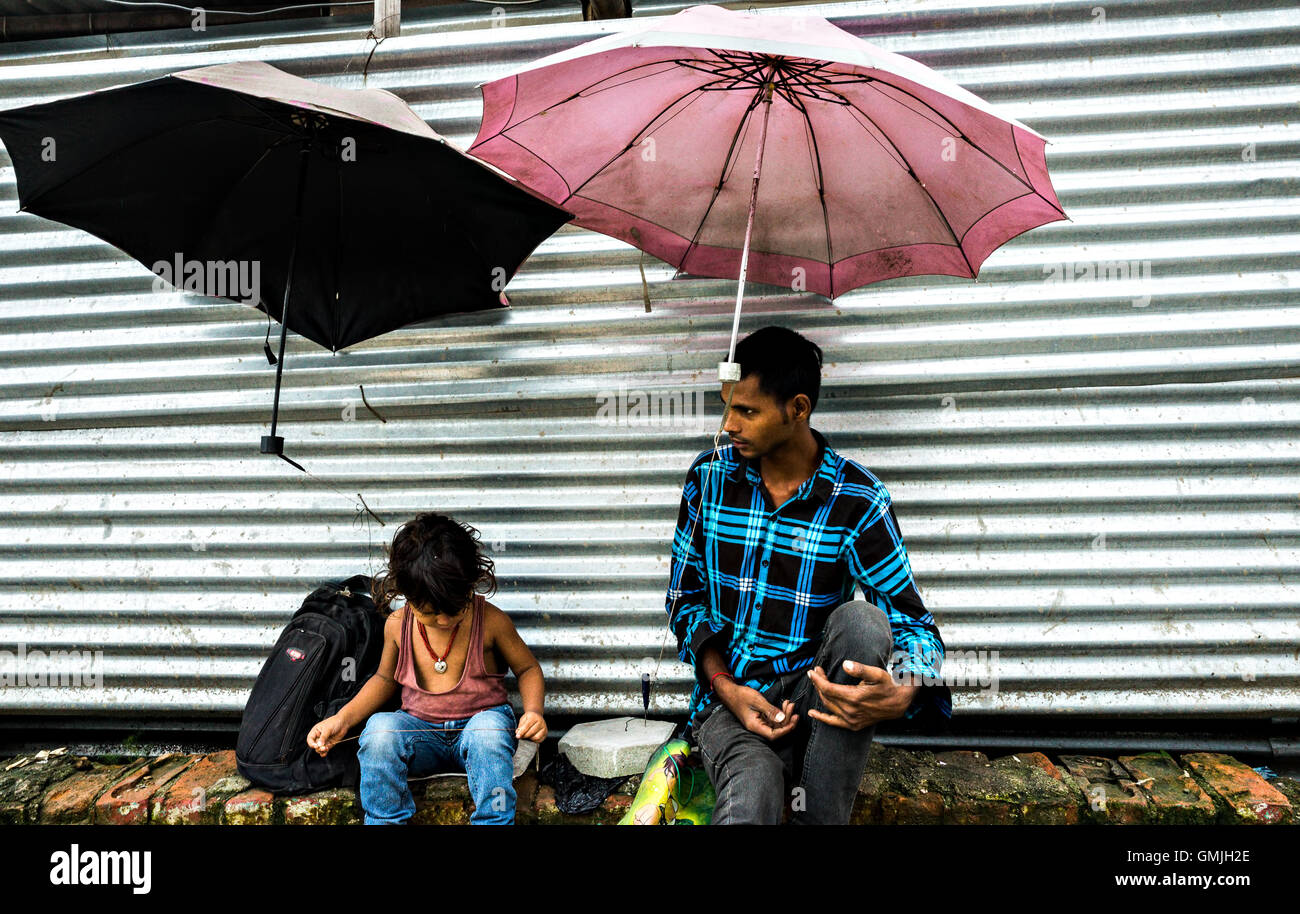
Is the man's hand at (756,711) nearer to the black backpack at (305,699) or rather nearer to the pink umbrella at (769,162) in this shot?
→ the pink umbrella at (769,162)

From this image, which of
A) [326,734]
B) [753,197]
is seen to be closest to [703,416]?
[753,197]

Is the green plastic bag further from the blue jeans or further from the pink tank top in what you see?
the pink tank top

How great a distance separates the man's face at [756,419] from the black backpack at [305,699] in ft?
5.35

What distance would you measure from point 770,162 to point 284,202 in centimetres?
176

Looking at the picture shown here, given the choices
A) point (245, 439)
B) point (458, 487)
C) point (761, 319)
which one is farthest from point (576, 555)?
point (245, 439)

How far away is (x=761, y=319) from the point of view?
3.79 metres

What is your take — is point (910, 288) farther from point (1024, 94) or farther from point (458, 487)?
point (458, 487)

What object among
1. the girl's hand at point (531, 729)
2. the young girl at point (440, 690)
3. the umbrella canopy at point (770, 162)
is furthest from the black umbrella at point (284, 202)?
the girl's hand at point (531, 729)

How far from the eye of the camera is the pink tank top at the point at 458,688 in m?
3.33

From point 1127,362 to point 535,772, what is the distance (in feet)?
9.15

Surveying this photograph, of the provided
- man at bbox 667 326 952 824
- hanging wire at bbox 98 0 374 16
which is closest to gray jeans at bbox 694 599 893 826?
man at bbox 667 326 952 824

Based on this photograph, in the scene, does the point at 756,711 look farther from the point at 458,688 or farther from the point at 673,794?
the point at 458,688

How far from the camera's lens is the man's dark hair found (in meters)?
2.97
